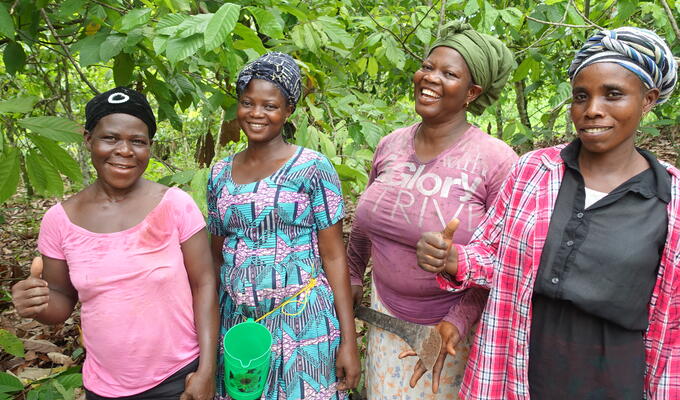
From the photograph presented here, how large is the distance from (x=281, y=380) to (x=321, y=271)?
0.38m

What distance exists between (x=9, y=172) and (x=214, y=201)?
0.74 metres

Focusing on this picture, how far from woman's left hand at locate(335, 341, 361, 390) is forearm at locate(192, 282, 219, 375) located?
41 centimetres

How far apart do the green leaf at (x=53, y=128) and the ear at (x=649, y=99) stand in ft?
5.43

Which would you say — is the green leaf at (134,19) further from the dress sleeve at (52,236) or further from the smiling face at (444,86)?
the smiling face at (444,86)

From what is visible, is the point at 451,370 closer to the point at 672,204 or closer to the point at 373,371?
the point at 373,371

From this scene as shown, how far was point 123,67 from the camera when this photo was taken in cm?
197

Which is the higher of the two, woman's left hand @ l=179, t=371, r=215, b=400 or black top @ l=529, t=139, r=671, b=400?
black top @ l=529, t=139, r=671, b=400

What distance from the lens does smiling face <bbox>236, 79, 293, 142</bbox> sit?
1649 mm

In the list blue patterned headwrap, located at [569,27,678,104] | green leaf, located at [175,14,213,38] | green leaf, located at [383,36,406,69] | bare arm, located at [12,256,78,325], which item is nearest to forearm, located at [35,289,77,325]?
bare arm, located at [12,256,78,325]

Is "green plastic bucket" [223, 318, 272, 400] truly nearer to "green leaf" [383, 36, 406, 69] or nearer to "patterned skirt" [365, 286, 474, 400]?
"patterned skirt" [365, 286, 474, 400]

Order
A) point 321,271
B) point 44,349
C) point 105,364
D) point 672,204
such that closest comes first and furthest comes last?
point 672,204, point 105,364, point 321,271, point 44,349

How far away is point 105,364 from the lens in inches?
59.4

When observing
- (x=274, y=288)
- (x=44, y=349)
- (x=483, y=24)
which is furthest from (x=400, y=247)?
(x=44, y=349)

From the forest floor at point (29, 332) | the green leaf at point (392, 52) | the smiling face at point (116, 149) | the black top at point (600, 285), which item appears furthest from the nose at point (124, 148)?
the green leaf at point (392, 52)
